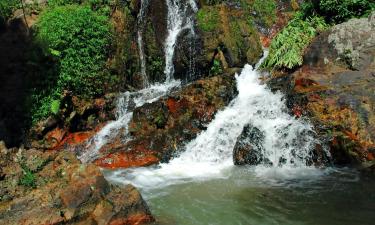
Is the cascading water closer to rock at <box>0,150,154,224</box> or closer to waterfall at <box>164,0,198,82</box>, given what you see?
waterfall at <box>164,0,198,82</box>

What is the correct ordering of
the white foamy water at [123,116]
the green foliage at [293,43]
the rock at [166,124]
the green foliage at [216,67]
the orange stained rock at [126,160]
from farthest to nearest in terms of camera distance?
the green foliage at [216,67] → the green foliage at [293,43] → the white foamy water at [123,116] → the rock at [166,124] → the orange stained rock at [126,160]

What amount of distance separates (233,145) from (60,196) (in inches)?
260

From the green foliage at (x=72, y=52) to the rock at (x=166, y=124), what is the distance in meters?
3.12

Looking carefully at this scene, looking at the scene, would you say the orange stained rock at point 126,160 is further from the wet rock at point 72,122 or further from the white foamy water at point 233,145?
the wet rock at point 72,122

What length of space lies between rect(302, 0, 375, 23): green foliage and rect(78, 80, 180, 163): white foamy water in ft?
20.9

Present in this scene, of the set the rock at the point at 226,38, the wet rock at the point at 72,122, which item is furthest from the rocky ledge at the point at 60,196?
the rock at the point at 226,38

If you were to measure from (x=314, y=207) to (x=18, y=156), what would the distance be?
20.3 feet

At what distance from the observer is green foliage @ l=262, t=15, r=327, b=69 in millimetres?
15469

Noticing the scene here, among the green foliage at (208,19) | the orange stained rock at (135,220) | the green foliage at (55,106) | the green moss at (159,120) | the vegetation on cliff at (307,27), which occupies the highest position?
the green foliage at (208,19)

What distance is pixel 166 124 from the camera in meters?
14.2

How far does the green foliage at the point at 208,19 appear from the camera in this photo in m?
17.6

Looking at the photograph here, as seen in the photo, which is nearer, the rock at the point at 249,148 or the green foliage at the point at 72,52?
the rock at the point at 249,148

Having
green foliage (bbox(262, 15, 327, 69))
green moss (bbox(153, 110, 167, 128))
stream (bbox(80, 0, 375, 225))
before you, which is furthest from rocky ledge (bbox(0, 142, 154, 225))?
green foliage (bbox(262, 15, 327, 69))

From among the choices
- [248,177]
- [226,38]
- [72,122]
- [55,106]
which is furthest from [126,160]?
[226,38]
